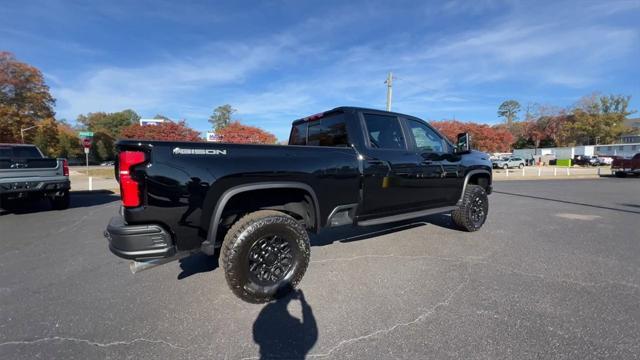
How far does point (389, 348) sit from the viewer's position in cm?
227

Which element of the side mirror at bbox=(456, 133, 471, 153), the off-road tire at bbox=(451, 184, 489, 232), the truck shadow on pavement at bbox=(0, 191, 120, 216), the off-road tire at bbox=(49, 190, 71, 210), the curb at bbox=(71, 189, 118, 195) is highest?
the side mirror at bbox=(456, 133, 471, 153)

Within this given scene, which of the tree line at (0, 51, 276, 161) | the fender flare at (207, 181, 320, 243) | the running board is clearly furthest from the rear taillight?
the tree line at (0, 51, 276, 161)

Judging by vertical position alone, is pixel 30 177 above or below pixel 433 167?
below

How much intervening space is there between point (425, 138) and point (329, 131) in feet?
5.13

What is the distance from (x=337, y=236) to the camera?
205 inches

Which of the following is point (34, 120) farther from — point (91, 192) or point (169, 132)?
point (91, 192)

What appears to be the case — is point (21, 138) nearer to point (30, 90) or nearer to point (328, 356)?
point (30, 90)

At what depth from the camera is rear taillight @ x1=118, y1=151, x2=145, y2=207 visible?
2.45 metres

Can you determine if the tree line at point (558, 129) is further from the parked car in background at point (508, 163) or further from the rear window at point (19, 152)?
the rear window at point (19, 152)

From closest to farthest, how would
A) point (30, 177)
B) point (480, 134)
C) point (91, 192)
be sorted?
point (30, 177) < point (91, 192) < point (480, 134)

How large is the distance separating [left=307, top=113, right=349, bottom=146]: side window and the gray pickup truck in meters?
6.33

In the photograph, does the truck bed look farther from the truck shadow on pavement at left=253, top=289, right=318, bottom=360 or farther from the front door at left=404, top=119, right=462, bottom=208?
the front door at left=404, top=119, right=462, bottom=208

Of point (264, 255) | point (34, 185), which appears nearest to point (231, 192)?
point (264, 255)

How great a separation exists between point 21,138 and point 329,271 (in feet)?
154
